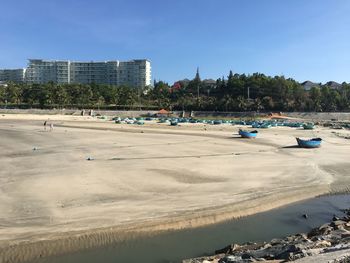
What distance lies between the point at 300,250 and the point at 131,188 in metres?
13.0

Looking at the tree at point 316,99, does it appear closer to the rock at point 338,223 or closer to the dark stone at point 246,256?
the rock at point 338,223

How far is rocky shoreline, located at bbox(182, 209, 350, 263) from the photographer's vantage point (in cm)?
1112

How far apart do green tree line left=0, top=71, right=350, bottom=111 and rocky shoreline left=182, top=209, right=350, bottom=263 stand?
12364 centimetres

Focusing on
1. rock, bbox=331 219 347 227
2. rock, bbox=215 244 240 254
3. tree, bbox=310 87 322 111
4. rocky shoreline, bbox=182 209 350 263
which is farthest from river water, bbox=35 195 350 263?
tree, bbox=310 87 322 111

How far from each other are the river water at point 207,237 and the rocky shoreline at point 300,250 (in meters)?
1.17

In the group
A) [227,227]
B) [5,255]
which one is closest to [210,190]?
[227,227]

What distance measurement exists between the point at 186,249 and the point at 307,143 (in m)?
36.9

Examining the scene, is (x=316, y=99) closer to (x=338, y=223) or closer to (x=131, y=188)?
(x=131, y=188)

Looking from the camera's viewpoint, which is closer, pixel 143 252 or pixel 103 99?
pixel 143 252

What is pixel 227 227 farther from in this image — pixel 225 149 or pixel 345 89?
pixel 345 89

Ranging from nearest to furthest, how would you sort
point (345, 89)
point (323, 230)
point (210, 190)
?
point (323, 230) → point (210, 190) → point (345, 89)

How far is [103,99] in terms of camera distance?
15112 cm

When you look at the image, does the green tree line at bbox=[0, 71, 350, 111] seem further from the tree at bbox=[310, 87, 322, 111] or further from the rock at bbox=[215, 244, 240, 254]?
the rock at bbox=[215, 244, 240, 254]

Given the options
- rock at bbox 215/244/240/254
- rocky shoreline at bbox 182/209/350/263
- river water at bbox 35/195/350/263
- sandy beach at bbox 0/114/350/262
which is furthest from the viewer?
sandy beach at bbox 0/114/350/262
